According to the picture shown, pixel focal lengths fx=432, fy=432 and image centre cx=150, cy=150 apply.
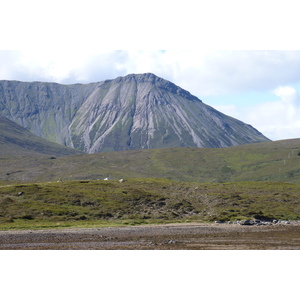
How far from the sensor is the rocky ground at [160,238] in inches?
1503

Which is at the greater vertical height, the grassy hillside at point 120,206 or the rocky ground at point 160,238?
the grassy hillside at point 120,206

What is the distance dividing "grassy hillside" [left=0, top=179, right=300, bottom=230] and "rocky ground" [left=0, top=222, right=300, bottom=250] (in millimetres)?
7791

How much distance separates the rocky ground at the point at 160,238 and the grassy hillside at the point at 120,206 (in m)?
7.79

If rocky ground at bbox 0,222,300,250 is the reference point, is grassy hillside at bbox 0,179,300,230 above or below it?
above

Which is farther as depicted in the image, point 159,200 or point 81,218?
point 159,200

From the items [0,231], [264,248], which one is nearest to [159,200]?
[0,231]

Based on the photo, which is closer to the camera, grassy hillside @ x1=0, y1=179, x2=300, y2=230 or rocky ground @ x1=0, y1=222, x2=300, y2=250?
rocky ground @ x1=0, y1=222, x2=300, y2=250

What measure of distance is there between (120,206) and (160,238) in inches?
1120

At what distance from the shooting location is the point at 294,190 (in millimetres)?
103500

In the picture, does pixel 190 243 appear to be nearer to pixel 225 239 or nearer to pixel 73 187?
pixel 225 239

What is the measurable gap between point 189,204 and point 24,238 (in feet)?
129

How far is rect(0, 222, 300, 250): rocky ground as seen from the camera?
38.2m

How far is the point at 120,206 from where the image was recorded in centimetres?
7169

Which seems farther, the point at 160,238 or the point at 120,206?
the point at 120,206
